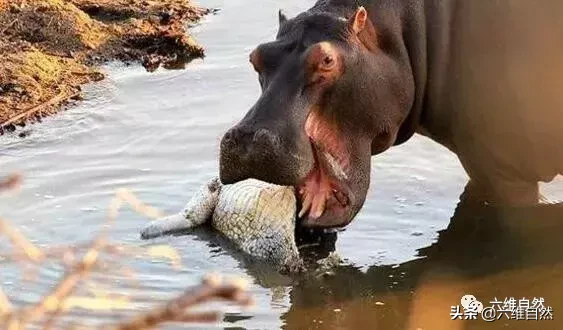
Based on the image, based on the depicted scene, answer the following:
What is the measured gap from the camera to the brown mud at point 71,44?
726cm

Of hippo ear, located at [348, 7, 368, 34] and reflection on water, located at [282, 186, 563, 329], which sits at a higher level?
hippo ear, located at [348, 7, 368, 34]

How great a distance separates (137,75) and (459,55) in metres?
3.61

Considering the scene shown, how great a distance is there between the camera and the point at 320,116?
4148 millimetres

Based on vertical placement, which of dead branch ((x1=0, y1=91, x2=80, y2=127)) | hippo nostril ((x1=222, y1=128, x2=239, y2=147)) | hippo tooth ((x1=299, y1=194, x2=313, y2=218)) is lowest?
hippo tooth ((x1=299, y1=194, x2=313, y2=218))

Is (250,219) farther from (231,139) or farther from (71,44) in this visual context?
(71,44)

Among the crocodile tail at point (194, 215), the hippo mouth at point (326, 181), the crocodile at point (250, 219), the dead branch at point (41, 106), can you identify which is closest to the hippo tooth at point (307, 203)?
the hippo mouth at point (326, 181)

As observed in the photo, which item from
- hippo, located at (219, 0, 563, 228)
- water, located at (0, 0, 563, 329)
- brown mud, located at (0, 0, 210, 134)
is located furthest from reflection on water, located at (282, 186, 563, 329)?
brown mud, located at (0, 0, 210, 134)

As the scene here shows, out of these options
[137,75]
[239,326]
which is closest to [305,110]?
[239,326]

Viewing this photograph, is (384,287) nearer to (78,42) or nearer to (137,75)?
(137,75)

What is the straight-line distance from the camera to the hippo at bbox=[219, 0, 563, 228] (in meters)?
3.97

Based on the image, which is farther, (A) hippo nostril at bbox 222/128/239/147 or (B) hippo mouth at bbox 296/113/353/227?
(B) hippo mouth at bbox 296/113/353/227

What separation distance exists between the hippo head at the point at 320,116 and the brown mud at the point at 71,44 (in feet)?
10.1

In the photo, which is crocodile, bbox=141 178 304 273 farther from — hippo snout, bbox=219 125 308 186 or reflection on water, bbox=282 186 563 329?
hippo snout, bbox=219 125 308 186

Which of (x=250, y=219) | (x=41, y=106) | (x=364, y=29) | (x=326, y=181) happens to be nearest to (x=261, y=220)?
(x=250, y=219)
